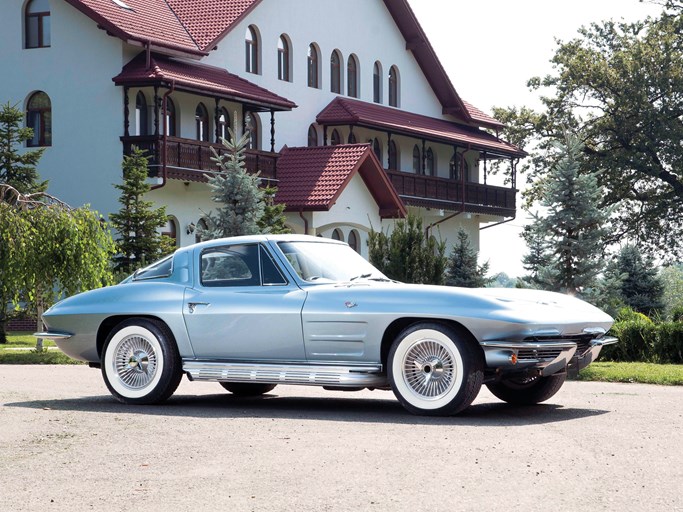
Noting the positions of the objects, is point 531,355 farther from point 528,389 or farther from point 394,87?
point 394,87

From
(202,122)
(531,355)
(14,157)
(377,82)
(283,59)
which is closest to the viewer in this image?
(531,355)

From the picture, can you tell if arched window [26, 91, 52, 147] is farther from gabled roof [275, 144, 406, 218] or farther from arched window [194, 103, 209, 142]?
gabled roof [275, 144, 406, 218]

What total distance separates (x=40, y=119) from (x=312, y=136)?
10.8m

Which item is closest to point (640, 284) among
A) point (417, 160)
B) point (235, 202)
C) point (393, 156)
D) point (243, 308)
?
point (235, 202)

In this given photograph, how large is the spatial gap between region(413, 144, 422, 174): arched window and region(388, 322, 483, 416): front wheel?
135ft

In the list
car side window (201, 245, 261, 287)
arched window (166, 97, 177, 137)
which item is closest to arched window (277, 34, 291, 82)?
arched window (166, 97, 177, 137)

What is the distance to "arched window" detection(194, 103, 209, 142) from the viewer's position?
128 feet

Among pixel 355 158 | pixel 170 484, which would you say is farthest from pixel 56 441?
pixel 355 158

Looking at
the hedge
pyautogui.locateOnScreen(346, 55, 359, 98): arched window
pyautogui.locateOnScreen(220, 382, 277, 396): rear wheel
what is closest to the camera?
pyautogui.locateOnScreen(220, 382, 277, 396): rear wheel

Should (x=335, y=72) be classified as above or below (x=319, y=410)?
above

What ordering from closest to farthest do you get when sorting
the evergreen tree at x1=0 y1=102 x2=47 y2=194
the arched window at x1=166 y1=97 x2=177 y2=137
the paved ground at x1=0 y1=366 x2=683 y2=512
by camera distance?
the paved ground at x1=0 y1=366 x2=683 y2=512 → the evergreen tree at x1=0 y1=102 x2=47 y2=194 → the arched window at x1=166 y1=97 x2=177 y2=137

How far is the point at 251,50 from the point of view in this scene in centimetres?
4228

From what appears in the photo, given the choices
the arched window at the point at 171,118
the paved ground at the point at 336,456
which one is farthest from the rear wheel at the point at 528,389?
the arched window at the point at 171,118

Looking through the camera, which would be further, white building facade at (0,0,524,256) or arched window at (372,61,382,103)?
arched window at (372,61,382,103)
